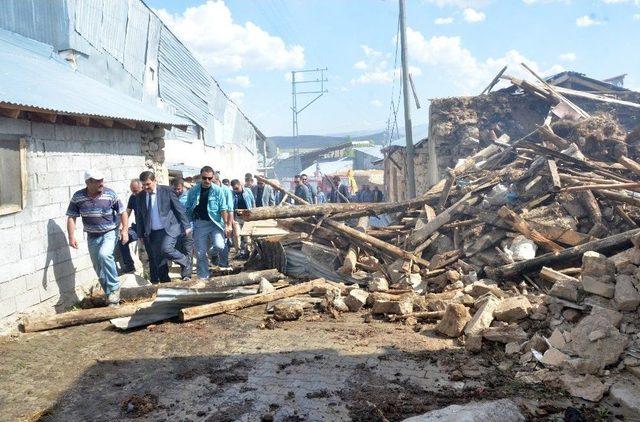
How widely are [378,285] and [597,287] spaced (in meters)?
3.00

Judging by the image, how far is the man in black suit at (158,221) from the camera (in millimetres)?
7590

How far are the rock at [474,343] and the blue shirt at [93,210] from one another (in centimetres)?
488

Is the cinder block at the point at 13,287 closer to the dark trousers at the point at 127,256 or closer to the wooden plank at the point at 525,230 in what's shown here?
the dark trousers at the point at 127,256

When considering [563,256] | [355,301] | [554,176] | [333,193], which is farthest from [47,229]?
[333,193]

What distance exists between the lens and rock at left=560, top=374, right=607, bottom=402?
3896mm

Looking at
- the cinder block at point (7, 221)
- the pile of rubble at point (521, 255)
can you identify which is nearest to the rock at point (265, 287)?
the pile of rubble at point (521, 255)

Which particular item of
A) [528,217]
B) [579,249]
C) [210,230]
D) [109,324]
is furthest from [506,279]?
[109,324]

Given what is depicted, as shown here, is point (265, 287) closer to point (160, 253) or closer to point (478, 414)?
point (160, 253)

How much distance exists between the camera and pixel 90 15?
1090 cm

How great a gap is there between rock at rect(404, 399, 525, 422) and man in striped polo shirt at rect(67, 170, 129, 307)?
493cm

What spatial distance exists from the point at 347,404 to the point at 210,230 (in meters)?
4.60

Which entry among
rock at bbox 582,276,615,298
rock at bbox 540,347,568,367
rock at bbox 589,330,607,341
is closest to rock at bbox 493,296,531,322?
rock at bbox 582,276,615,298

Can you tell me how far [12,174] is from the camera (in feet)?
19.7

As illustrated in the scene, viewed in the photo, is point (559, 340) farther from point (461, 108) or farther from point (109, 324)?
point (461, 108)
